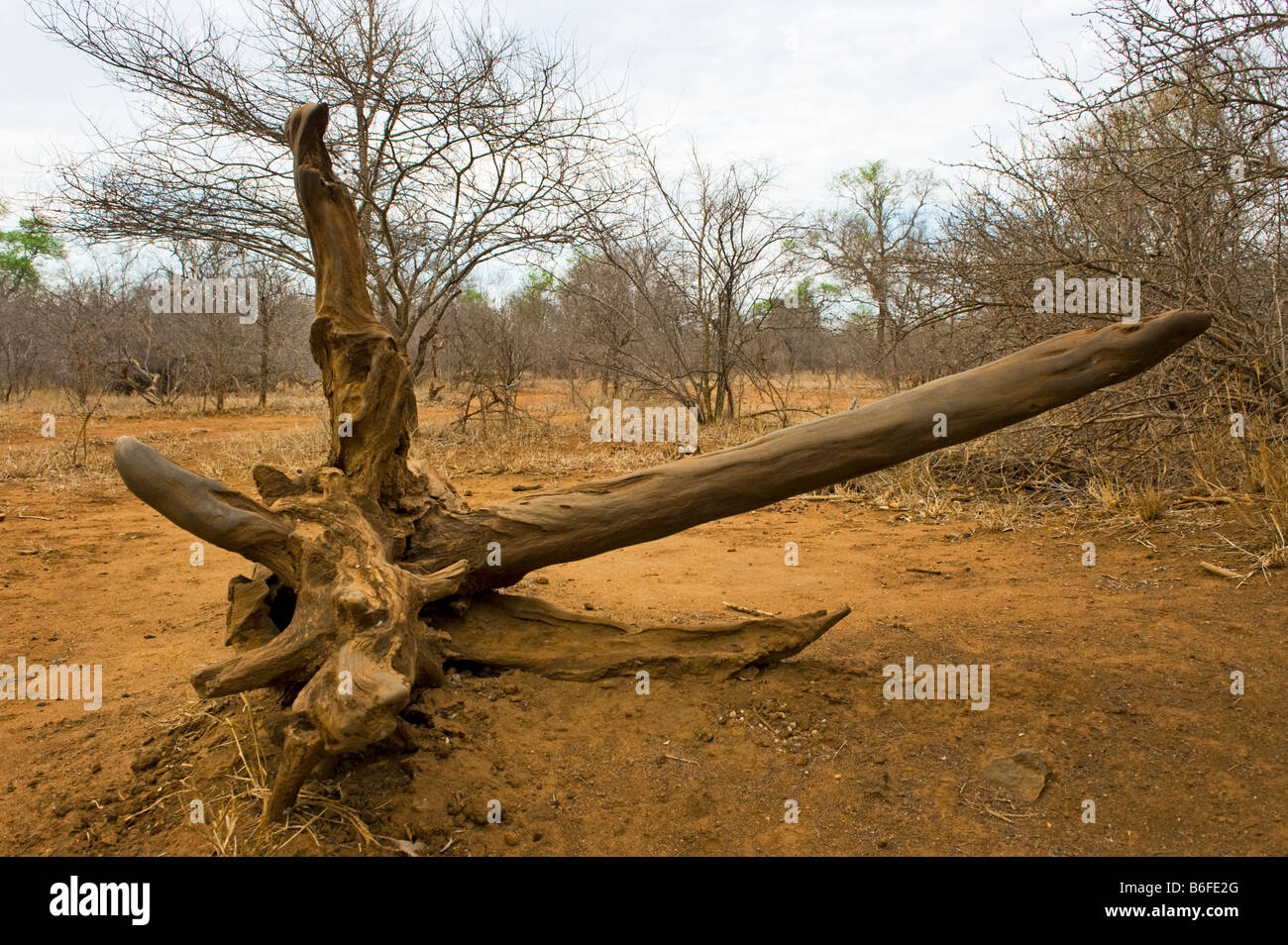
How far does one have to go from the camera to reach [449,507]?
3.48m

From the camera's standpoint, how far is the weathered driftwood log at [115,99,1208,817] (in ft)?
8.62

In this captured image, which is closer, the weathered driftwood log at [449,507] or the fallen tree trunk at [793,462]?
the weathered driftwood log at [449,507]

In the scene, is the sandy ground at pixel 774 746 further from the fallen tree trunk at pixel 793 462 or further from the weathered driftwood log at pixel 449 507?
the fallen tree trunk at pixel 793 462

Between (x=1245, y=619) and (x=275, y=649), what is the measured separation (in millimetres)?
3927

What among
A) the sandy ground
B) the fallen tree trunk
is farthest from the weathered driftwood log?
the sandy ground

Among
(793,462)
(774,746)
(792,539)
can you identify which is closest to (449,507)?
(793,462)

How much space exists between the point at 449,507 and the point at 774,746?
1621 mm

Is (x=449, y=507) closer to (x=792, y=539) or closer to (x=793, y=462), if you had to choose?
(x=793, y=462)

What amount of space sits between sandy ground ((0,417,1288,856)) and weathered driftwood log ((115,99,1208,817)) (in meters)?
0.20

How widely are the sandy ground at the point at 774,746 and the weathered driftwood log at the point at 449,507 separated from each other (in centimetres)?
20

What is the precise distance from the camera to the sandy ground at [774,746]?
2.36 meters

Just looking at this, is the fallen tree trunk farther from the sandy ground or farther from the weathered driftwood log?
the sandy ground

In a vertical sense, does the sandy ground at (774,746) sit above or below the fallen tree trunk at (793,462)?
below

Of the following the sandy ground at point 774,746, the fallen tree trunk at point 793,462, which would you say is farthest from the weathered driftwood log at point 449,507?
the sandy ground at point 774,746
